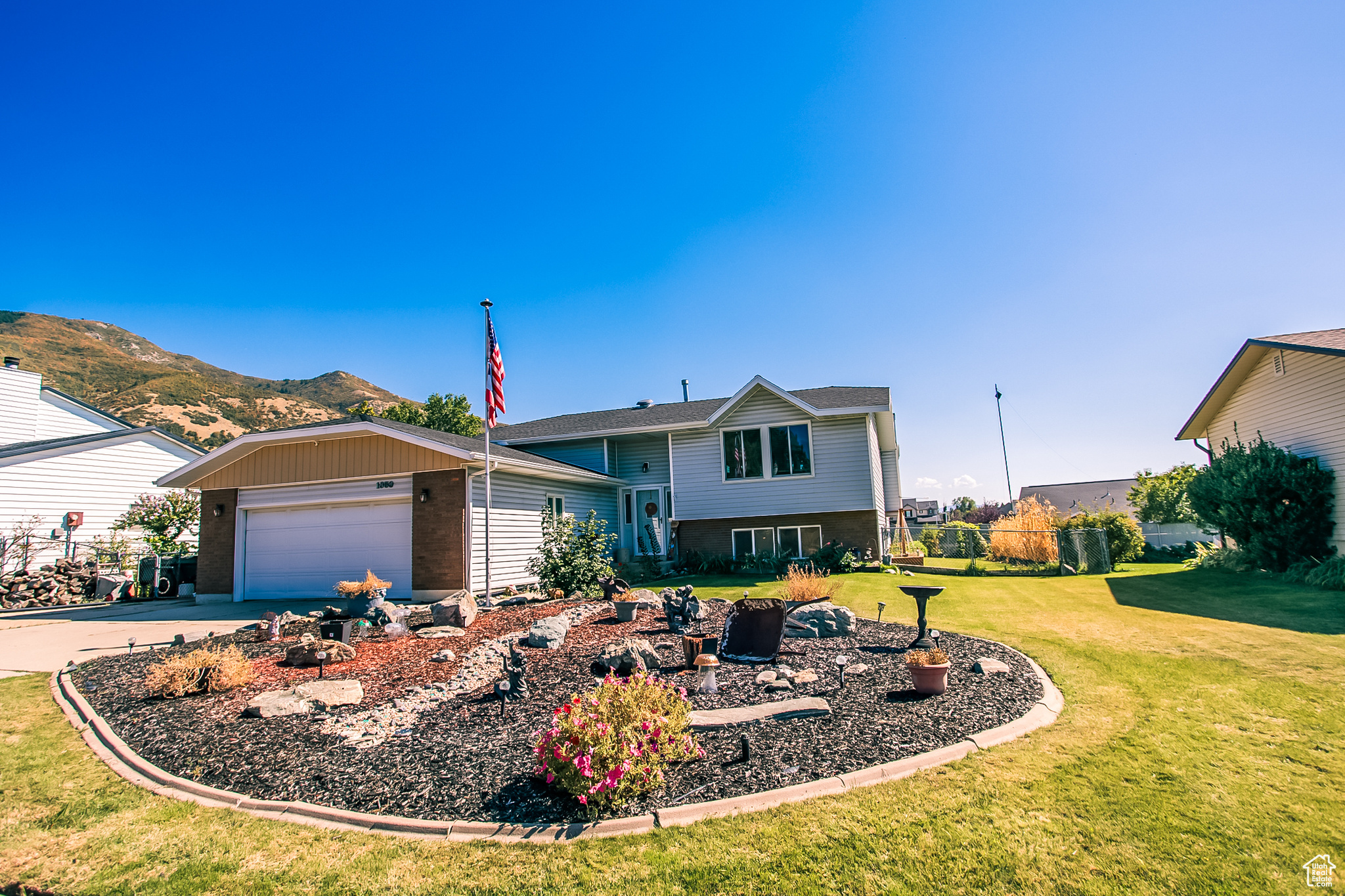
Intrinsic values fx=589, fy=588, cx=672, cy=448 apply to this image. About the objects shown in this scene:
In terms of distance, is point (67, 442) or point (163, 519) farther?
point (163, 519)

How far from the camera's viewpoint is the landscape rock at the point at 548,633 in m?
8.41

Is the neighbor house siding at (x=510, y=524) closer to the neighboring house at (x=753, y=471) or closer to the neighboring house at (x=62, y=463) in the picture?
the neighboring house at (x=753, y=471)

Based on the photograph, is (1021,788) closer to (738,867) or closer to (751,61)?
(738,867)

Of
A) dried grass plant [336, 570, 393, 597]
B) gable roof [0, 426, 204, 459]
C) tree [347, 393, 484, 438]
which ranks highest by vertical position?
tree [347, 393, 484, 438]

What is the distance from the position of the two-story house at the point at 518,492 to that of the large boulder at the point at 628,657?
264 inches

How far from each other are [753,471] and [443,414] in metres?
34.4

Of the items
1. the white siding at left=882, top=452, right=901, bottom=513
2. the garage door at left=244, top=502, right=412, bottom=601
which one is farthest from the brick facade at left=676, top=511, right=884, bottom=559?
the garage door at left=244, top=502, right=412, bottom=601

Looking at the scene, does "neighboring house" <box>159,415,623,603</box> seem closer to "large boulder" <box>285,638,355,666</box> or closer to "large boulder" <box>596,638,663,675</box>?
"large boulder" <box>285,638,355,666</box>

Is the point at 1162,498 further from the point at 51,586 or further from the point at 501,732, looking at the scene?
the point at 51,586

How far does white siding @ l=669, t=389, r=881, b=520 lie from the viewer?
17.7 meters

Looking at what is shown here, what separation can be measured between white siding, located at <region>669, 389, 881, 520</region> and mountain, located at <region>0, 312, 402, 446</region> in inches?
1415

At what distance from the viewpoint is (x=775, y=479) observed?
18359mm

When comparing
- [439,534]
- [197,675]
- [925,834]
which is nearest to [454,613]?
[439,534]

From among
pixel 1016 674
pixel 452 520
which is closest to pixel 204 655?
pixel 452 520
